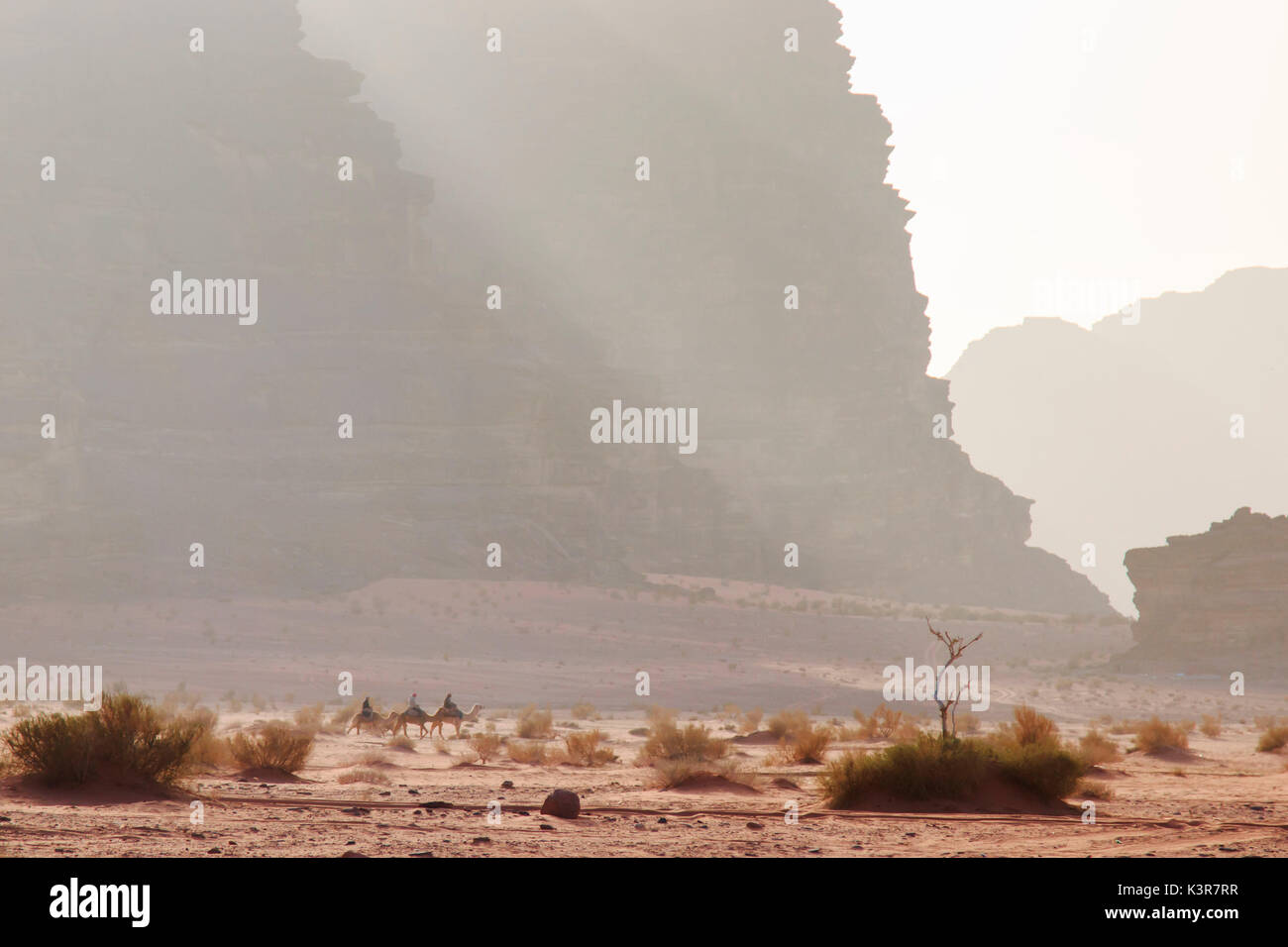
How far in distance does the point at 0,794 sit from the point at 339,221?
59394 mm

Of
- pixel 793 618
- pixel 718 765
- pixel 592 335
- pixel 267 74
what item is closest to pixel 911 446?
pixel 592 335

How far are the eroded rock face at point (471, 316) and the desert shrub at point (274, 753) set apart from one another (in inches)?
1439

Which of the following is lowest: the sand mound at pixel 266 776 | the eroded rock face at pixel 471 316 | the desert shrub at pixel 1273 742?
the desert shrub at pixel 1273 742

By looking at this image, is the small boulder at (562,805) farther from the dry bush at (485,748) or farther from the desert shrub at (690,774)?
the dry bush at (485,748)

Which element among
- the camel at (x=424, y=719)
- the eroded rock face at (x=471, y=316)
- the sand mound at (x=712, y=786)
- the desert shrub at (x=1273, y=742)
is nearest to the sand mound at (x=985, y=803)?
the sand mound at (x=712, y=786)

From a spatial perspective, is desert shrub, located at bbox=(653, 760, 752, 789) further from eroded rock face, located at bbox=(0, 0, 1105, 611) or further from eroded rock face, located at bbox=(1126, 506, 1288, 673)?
eroded rock face, located at bbox=(0, 0, 1105, 611)

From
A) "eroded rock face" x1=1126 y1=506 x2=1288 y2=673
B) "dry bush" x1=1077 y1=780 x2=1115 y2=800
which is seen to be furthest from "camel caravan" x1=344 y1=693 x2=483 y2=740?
"eroded rock face" x1=1126 y1=506 x2=1288 y2=673

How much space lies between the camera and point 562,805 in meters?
11.4

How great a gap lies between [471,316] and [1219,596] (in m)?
41.0

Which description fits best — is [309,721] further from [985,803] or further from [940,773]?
[985,803]

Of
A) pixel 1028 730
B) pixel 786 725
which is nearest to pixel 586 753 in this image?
pixel 786 725

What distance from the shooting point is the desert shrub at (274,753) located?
15.0m

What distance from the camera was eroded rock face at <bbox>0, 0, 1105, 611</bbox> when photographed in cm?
5756
